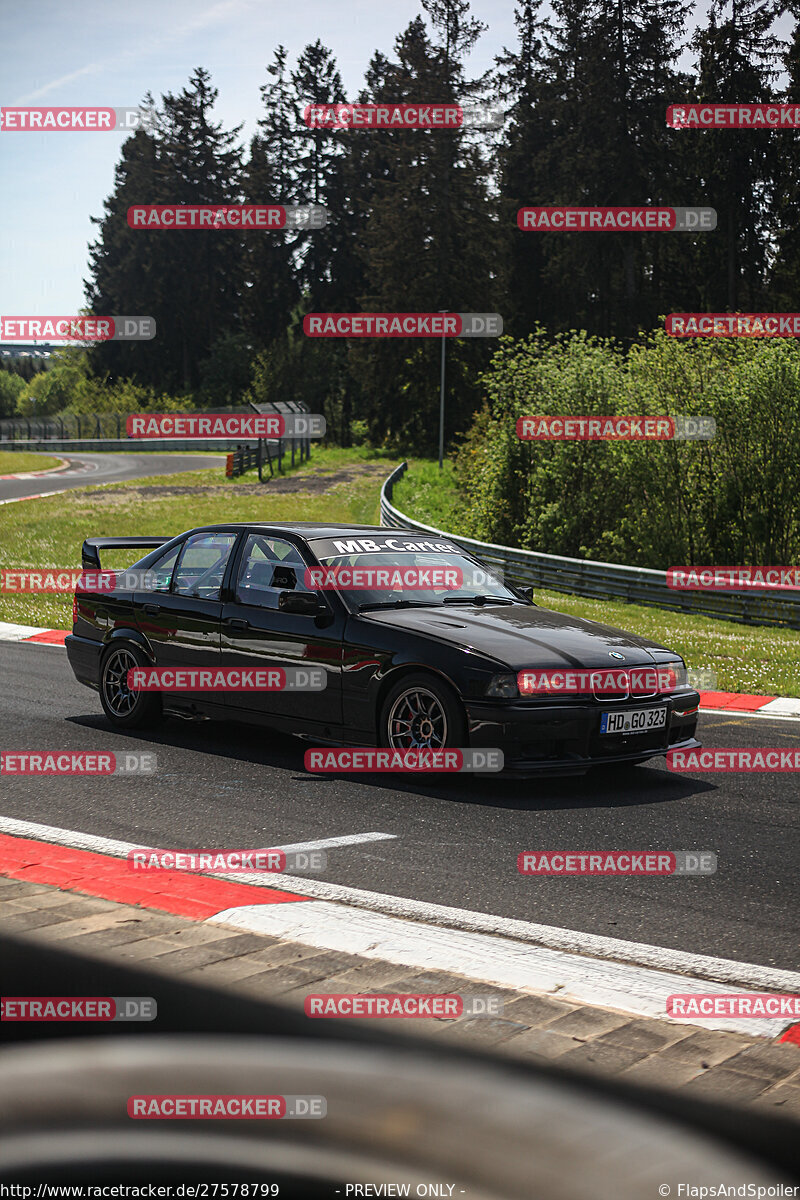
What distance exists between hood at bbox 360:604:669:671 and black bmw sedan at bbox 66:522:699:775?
0.05ft

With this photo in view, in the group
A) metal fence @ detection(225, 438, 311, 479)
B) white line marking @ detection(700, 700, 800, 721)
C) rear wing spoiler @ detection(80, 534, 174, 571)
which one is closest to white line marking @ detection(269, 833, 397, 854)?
rear wing spoiler @ detection(80, 534, 174, 571)

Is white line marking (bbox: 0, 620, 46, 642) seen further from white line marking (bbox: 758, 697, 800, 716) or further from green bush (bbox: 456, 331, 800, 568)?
green bush (bbox: 456, 331, 800, 568)

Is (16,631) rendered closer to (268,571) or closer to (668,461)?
(268,571)

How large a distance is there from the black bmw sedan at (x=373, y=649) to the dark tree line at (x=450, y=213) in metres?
29.0

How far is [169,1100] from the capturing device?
1417mm

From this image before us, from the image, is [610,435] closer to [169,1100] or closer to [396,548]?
[396,548]

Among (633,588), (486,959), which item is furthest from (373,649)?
(633,588)

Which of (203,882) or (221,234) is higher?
(221,234)

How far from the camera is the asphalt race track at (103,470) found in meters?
45.2

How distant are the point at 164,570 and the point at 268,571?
3.36 ft

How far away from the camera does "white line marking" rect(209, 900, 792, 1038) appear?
12.9 ft

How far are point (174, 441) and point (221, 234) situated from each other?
24.9 m

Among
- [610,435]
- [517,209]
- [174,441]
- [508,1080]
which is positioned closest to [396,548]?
[508,1080]

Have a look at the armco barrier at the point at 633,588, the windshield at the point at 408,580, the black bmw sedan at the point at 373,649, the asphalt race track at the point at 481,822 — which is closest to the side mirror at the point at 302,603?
the black bmw sedan at the point at 373,649
